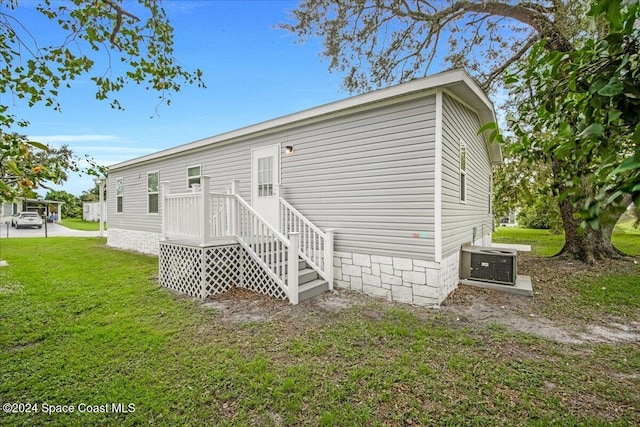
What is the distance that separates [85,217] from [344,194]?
41.7 meters

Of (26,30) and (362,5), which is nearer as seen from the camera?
(26,30)

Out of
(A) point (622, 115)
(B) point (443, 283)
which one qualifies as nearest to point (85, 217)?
(B) point (443, 283)

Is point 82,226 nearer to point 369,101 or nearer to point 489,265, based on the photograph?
point 369,101

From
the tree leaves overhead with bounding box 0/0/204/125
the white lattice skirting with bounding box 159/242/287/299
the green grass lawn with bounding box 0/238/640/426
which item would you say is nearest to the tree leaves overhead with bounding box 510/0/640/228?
the green grass lawn with bounding box 0/238/640/426

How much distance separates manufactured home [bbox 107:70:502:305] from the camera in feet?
16.0

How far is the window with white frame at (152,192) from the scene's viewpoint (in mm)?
10234

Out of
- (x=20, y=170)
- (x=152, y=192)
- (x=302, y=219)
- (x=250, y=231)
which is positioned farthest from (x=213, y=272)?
(x=152, y=192)

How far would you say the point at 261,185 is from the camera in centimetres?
719

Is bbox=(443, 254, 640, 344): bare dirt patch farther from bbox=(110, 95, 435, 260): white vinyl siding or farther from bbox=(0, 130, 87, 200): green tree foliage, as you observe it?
bbox=(0, 130, 87, 200): green tree foliage

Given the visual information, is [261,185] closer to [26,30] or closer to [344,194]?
[344,194]

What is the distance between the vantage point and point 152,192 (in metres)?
10.4

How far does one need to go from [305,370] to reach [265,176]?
195 inches

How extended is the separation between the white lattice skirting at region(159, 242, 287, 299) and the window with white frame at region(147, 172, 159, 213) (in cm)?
505

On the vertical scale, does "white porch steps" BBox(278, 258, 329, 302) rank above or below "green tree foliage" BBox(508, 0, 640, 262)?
below
